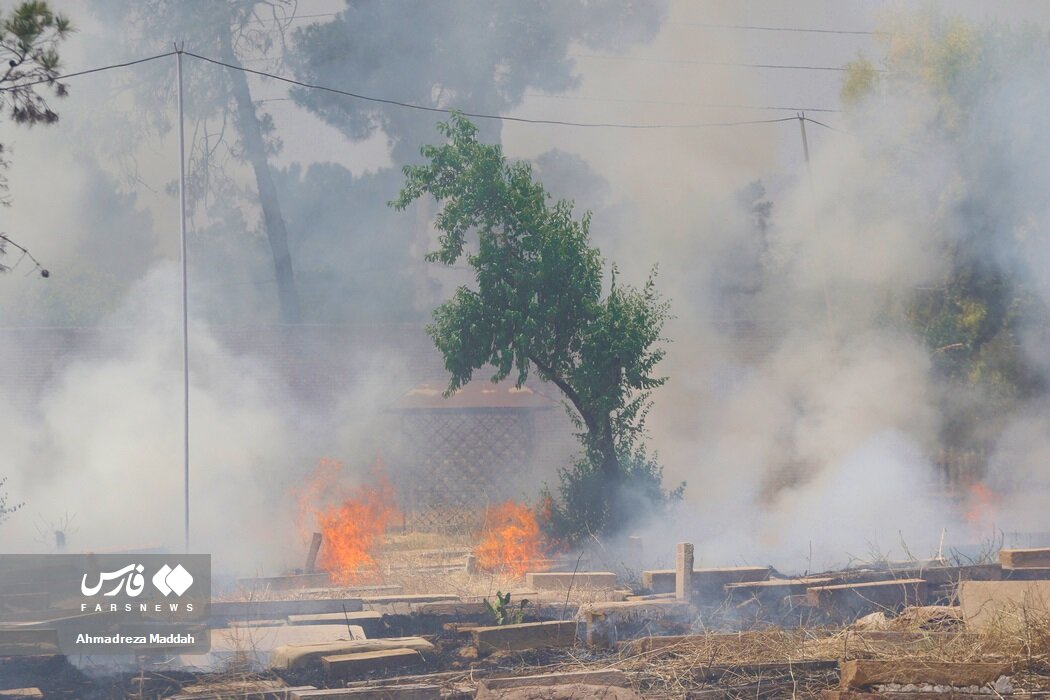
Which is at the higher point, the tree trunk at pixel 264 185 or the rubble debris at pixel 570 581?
the tree trunk at pixel 264 185

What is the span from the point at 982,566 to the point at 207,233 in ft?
85.4

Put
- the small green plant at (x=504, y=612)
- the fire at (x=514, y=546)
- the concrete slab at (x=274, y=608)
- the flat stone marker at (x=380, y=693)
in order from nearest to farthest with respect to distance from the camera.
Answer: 1. the flat stone marker at (x=380, y=693)
2. the small green plant at (x=504, y=612)
3. the concrete slab at (x=274, y=608)
4. the fire at (x=514, y=546)

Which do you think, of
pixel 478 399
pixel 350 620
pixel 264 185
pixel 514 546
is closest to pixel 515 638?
pixel 350 620

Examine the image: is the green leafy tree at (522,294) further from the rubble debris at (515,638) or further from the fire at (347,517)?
the rubble debris at (515,638)

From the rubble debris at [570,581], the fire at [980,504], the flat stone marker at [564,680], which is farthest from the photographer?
the fire at [980,504]

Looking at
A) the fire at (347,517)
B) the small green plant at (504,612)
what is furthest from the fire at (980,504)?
the small green plant at (504,612)

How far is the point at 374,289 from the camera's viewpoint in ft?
103

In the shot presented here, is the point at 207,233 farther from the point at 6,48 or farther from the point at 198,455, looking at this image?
the point at 6,48

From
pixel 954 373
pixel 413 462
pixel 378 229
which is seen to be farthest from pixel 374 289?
pixel 954 373

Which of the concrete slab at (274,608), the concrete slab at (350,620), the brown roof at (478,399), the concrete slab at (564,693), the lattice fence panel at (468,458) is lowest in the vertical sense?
the concrete slab at (564,693)

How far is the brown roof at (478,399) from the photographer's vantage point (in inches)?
855

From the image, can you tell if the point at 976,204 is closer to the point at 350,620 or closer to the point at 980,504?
the point at 980,504

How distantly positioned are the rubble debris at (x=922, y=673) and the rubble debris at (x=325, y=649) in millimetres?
3268

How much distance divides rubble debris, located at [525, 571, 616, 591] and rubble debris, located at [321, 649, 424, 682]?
4.21 meters
